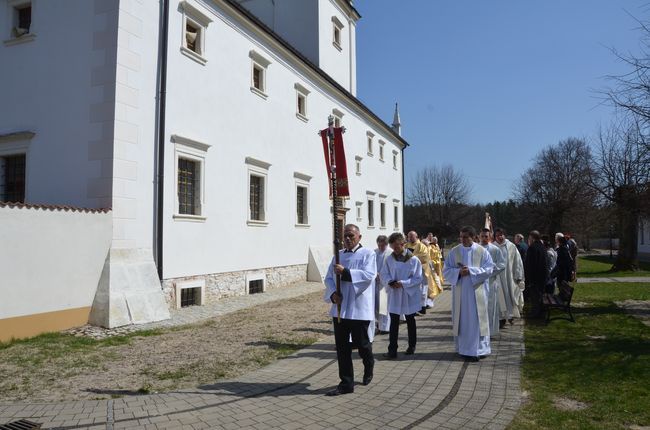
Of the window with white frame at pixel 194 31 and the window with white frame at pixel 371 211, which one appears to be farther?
the window with white frame at pixel 371 211

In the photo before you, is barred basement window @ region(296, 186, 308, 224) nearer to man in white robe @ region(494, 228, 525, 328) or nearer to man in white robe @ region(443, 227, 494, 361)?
man in white robe @ region(494, 228, 525, 328)

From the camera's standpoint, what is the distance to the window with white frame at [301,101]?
2045 cm

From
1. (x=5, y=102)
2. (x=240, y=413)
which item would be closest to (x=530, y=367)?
(x=240, y=413)

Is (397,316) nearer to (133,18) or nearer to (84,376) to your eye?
(84,376)

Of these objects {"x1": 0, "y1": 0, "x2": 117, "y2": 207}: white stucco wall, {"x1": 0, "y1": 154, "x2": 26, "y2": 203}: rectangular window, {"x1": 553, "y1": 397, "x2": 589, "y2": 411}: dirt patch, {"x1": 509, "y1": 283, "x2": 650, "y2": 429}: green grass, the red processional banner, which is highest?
{"x1": 0, "y1": 0, "x2": 117, "y2": 207}: white stucco wall

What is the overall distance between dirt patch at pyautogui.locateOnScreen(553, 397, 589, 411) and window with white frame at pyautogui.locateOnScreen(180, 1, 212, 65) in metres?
12.5

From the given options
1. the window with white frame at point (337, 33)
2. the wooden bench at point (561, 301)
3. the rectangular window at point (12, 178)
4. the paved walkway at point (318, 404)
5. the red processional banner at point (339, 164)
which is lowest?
the paved walkway at point (318, 404)

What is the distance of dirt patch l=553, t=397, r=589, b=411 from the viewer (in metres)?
4.98

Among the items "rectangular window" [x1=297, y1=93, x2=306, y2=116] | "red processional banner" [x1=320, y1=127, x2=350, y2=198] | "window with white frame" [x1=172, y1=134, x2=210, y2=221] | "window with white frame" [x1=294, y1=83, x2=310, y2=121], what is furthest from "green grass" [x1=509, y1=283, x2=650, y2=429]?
"rectangular window" [x1=297, y1=93, x2=306, y2=116]

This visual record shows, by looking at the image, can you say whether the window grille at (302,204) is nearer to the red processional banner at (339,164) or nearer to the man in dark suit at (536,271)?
the man in dark suit at (536,271)

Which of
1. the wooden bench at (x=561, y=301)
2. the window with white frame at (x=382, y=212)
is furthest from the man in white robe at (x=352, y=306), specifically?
the window with white frame at (x=382, y=212)

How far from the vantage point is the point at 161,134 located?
1248cm

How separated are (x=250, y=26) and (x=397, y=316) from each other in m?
13.1

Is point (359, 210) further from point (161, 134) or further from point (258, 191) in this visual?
point (161, 134)
